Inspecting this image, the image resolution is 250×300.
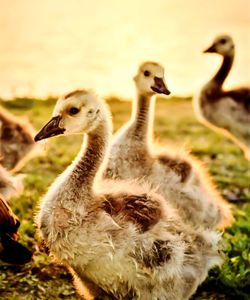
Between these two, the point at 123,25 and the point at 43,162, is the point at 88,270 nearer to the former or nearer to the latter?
the point at 43,162

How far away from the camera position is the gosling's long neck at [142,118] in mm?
3951

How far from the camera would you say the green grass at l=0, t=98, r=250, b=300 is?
3598 millimetres

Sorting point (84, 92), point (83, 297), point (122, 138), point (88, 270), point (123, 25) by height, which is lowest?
point (83, 297)

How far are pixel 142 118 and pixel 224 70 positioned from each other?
1994 mm

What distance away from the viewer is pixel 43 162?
5.73m

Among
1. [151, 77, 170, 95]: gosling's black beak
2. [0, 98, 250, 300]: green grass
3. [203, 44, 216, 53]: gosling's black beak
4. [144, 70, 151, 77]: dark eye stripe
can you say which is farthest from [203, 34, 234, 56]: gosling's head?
[151, 77, 170, 95]: gosling's black beak

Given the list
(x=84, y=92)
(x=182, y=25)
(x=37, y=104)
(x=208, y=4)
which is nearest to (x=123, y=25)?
(x=182, y=25)

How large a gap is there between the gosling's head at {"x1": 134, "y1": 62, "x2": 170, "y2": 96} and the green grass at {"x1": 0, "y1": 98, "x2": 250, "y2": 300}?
35.5 inches

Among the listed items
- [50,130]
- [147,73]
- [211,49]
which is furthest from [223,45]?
[50,130]

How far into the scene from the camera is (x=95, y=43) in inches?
237

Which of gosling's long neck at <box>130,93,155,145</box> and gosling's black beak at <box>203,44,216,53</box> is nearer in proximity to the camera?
gosling's long neck at <box>130,93,155,145</box>

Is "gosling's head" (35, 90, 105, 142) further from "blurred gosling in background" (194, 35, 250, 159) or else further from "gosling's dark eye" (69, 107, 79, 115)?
"blurred gosling in background" (194, 35, 250, 159)

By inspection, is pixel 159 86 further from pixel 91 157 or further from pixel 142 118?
pixel 91 157

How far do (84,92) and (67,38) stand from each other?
9.80 feet
